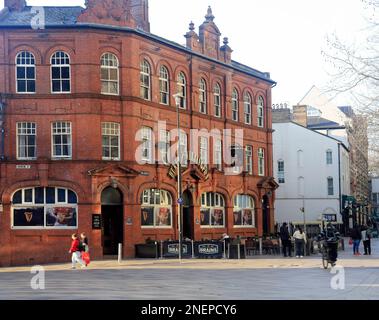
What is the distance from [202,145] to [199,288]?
Result: 26901 millimetres

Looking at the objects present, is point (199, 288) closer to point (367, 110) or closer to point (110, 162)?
point (367, 110)

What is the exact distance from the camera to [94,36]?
4066 centimetres

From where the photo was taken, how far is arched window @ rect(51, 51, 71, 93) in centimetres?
4047

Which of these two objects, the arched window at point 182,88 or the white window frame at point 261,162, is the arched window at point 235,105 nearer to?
the white window frame at point 261,162

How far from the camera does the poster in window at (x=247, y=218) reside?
53975 mm

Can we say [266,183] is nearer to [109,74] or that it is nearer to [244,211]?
[244,211]

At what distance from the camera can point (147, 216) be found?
42719mm

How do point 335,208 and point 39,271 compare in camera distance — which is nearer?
point 39,271

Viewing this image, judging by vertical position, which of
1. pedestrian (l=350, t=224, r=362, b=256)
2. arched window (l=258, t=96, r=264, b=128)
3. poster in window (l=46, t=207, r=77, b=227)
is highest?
arched window (l=258, t=96, r=264, b=128)

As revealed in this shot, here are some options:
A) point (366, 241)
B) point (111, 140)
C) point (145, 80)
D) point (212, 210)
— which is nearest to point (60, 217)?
point (111, 140)

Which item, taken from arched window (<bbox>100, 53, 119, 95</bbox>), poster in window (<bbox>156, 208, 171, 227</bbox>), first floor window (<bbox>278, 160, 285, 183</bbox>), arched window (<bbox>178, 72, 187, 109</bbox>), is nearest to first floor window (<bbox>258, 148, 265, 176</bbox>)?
arched window (<bbox>178, 72, 187, 109</bbox>)

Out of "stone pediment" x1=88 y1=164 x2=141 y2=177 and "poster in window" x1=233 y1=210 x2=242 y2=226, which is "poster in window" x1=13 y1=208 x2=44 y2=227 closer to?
"stone pediment" x1=88 y1=164 x2=141 y2=177

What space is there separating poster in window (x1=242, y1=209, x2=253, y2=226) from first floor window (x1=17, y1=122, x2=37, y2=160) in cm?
1936
